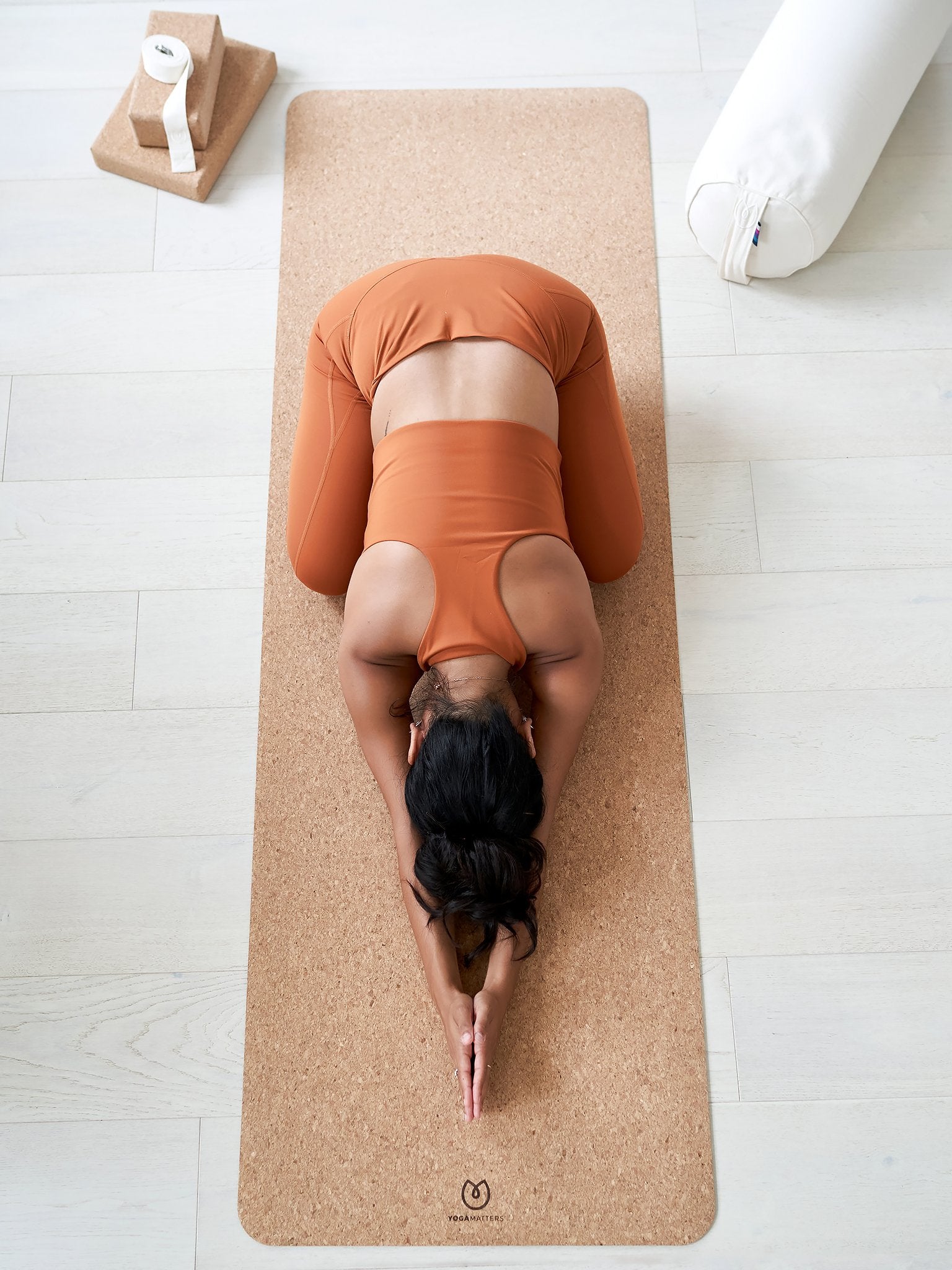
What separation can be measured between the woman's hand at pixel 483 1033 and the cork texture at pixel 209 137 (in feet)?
5.40

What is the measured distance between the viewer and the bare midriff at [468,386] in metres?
1.45

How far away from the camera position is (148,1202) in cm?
155

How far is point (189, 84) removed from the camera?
200cm

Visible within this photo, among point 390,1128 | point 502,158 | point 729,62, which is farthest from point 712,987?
point 729,62

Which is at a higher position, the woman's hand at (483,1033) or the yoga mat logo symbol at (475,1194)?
the woman's hand at (483,1033)

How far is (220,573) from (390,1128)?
38.7 inches

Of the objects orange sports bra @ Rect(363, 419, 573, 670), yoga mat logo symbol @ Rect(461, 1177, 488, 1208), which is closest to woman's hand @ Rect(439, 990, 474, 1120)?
yoga mat logo symbol @ Rect(461, 1177, 488, 1208)

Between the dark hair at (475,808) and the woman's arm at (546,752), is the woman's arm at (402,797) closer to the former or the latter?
the woman's arm at (546,752)

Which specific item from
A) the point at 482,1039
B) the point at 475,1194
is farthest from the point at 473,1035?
the point at 475,1194

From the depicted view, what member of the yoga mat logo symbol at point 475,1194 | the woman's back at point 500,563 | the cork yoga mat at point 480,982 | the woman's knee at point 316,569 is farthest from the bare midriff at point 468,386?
the yoga mat logo symbol at point 475,1194

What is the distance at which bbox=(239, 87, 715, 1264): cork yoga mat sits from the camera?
1.54m

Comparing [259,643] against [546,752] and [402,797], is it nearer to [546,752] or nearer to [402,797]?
[402,797]

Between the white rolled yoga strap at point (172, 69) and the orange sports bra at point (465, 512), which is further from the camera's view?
the white rolled yoga strap at point (172, 69)

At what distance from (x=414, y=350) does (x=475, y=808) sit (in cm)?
68
